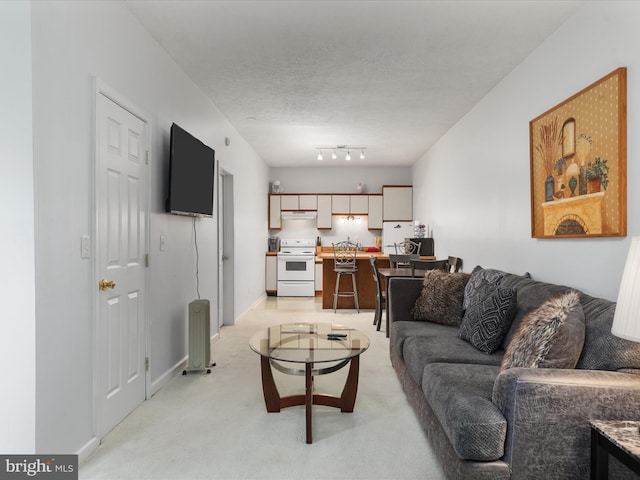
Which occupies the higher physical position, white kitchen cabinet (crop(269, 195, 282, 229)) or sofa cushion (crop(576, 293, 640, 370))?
white kitchen cabinet (crop(269, 195, 282, 229))

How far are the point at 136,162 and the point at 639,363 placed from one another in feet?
9.95

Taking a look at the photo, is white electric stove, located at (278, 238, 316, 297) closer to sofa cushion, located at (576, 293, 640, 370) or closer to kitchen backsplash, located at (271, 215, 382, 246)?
kitchen backsplash, located at (271, 215, 382, 246)

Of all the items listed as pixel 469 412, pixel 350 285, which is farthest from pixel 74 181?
pixel 350 285

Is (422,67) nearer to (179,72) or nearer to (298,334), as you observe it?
(179,72)

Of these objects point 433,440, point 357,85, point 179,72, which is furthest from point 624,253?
point 179,72

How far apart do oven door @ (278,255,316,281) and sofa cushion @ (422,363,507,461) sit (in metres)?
5.88

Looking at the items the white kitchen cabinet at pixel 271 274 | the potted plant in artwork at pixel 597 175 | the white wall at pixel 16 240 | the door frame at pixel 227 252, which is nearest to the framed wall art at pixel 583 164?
the potted plant in artwork at pixel 597 175

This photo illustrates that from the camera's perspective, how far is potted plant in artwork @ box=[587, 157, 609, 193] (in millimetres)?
2373

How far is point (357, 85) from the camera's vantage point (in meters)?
4.05

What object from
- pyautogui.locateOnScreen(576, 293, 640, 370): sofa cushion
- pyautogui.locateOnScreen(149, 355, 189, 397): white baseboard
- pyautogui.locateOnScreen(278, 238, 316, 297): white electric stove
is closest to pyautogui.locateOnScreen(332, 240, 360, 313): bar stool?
pyautogui.locateOnScreen(278, 238, 316, 297): white electric stove

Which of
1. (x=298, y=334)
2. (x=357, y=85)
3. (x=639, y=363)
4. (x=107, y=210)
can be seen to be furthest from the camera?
(x=357, y=85)

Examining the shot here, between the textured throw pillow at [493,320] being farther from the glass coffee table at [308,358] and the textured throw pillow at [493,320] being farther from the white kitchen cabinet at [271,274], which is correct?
the white kitchen cabinet at [271,274]

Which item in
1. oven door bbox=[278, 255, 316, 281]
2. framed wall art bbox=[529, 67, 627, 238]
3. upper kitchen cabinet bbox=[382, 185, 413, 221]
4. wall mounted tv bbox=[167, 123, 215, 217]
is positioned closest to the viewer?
framed wall art bbox=[529, 67, 627, 238]

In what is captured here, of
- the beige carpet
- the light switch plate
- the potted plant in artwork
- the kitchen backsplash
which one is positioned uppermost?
the potted plant in artwork
